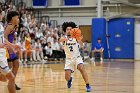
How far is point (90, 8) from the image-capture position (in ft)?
95.1

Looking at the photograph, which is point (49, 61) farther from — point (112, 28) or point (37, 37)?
point (112, 28)

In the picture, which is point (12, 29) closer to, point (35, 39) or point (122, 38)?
point (35, 39)

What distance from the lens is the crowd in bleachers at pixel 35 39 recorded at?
20.8m

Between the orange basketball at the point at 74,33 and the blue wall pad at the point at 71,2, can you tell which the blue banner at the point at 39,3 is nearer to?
the blue wall pad at the point at 71,2

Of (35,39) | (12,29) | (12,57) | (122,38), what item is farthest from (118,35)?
(12,29)

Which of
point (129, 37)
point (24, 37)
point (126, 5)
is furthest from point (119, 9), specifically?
point (24, 37)

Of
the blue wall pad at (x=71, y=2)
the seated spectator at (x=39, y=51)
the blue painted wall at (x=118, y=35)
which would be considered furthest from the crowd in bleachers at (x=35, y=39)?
the blue wall pad at (x=71, y=2)

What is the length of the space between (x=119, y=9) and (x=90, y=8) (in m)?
2.29

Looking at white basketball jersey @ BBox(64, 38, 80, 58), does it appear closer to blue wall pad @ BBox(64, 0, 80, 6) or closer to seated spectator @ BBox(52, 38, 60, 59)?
seated spectator @ BBox(52, 38, 60, 59)

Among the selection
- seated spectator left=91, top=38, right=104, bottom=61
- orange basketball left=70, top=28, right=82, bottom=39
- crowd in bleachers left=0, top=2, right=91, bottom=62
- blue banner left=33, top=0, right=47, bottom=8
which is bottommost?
seated spectator left=91, top=38, right=104, bottom=61

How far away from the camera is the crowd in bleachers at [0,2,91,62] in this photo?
20.8 metres

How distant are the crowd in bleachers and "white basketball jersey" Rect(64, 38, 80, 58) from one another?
11.1m

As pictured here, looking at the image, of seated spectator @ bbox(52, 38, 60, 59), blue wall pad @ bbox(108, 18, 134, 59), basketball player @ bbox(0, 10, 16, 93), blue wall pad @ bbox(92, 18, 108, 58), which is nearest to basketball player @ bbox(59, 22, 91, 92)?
basketball player @ bbox(0, 10, 16, 93)

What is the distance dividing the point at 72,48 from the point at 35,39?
541 inches
